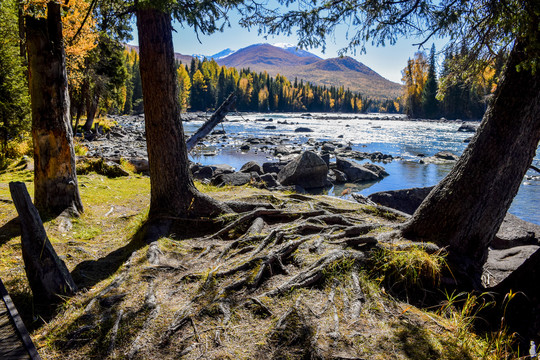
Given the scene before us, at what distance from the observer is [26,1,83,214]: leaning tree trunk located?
529 cm

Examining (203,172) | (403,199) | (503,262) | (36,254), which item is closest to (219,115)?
(36,254)

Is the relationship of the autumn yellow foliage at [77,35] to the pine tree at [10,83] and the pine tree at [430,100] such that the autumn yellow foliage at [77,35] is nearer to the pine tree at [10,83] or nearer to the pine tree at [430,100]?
the pine tree at [10,83]

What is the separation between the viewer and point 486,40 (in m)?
3.84

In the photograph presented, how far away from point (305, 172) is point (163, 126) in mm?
10828

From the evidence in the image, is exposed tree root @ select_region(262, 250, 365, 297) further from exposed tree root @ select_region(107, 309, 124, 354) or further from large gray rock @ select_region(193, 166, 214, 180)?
large gray rock @ select_region(193, 166, 214, 180)

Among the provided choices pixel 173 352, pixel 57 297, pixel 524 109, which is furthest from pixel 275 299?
pixel 524 109

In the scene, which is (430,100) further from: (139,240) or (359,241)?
(139,240)

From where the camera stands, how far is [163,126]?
16.8 ft

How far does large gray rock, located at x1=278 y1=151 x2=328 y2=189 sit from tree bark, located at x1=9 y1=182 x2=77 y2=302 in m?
12.4

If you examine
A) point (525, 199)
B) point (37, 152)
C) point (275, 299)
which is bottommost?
point (525, 199)

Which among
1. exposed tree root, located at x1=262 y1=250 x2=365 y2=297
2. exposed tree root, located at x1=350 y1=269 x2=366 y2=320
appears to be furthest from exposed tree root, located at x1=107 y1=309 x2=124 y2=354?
exposed tree root, located at x1=350 y1=269 x2=366 y2=320

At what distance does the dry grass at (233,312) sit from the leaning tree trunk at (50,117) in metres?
1.22

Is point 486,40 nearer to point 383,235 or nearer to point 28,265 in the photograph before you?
point 383,235

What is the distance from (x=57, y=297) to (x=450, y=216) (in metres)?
4.83
